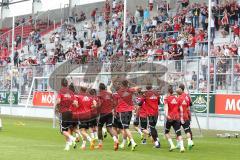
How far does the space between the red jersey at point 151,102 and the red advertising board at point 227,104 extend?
972cm

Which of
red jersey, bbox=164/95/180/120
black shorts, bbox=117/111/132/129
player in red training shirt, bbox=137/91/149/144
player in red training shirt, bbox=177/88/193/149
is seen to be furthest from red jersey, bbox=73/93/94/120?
player in red training shirt, bbox=177/88/193/149

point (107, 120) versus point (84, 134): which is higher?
point (107, 120)

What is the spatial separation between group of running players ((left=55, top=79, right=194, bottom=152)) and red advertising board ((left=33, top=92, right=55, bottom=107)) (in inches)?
776

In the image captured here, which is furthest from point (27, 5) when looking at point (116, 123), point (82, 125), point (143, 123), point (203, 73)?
point (116, 123)

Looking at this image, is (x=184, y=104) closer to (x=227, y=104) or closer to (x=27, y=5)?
(x=227, y=104)

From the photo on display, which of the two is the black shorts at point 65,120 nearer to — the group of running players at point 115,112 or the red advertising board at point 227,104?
the group of running players at point 115,112

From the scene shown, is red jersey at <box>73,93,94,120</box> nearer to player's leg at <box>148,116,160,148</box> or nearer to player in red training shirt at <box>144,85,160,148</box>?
player in red training shirt at <box>144,85,160,148</box>

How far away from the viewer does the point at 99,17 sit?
166 feet

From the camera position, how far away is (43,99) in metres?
41.6

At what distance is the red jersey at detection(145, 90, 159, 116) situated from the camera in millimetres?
20578

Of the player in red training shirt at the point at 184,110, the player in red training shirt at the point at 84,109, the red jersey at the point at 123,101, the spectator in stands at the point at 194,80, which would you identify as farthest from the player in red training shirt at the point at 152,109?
the spectator in stands at the point at 194,80

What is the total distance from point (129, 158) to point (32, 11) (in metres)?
47.4

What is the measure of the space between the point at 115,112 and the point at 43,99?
21775 millimetres

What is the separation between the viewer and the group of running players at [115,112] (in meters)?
19.5
